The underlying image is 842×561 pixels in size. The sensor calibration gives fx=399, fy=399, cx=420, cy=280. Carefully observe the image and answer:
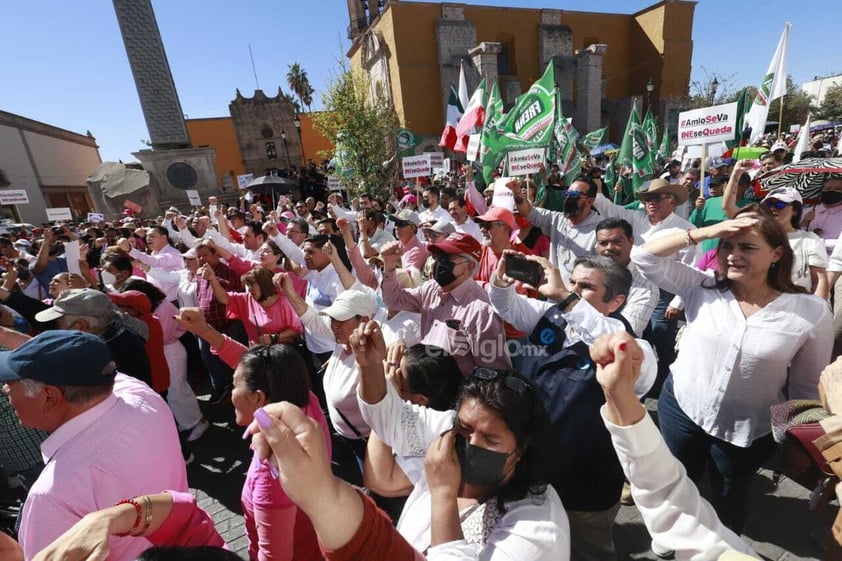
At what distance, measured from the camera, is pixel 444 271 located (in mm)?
2713

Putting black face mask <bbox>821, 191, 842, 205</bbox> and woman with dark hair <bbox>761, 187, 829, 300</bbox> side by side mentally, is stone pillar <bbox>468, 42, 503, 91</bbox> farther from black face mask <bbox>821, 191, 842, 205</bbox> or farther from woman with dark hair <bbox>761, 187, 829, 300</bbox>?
woman with dark hair <bbox>761, 187, 829, 300</bbox>

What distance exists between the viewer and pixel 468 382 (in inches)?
62.1

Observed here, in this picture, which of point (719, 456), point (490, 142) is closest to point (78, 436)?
point (719, 456)

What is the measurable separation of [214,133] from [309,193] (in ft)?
96.0

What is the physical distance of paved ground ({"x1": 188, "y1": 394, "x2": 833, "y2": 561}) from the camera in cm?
243

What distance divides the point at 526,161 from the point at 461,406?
219 inches

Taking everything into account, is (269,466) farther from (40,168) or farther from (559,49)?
(40,168)

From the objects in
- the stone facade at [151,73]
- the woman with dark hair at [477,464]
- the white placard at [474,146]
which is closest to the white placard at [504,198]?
the woman with dark hair at [477,464]

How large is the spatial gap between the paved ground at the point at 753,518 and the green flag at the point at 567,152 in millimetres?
7378

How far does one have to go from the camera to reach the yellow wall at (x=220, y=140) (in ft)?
134

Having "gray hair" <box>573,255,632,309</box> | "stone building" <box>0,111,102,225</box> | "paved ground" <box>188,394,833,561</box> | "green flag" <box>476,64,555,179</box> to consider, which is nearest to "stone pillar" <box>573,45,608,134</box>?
"green flag" <box>476,64,555,179</box>

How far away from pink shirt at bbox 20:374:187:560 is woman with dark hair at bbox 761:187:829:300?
4398 mm

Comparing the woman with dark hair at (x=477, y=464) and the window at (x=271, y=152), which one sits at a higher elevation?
the window at (x=271, y=152)

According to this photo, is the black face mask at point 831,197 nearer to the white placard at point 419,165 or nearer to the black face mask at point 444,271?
the black face mask at point 444,271
